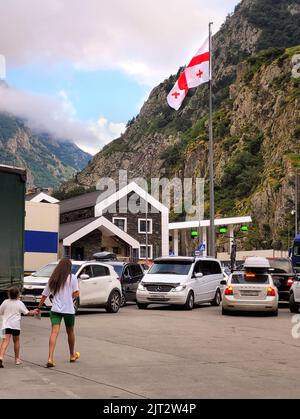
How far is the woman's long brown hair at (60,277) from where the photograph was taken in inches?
448

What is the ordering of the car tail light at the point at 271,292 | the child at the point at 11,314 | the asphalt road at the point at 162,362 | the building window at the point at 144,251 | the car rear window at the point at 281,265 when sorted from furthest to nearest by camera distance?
1. the building window at the point at 144,251
2. the car rear window at the point at 281,265
3. the car tail light at the point at 271,292
4. the child at the point at 11,314
5. the asphalt road at the point at 162,362

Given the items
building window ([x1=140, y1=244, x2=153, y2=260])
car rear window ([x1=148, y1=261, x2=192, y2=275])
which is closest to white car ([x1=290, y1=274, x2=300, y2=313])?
car rear window ([x1=148, y1=261, x2=192, y2=275])

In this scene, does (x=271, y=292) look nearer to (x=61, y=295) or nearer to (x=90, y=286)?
(x=90, y=286)

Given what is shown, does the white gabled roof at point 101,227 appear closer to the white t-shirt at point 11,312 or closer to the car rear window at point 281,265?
the car rear window at point 281,265

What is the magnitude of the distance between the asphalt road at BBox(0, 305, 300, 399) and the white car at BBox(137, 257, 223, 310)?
433 cm

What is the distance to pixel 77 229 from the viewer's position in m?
58.9

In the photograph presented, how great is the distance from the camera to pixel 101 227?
6066 centimetres

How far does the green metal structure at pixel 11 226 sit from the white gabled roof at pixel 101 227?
140 feet

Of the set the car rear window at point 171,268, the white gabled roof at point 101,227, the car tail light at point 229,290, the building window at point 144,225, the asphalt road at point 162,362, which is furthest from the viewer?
the building window at point 144,225

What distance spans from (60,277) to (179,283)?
1381 cm

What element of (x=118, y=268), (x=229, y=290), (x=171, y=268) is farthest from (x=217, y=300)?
(x=229, y=290)

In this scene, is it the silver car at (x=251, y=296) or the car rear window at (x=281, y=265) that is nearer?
the silver car at (x=251, y=296)

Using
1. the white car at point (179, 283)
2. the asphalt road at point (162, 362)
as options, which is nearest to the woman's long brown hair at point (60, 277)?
the asphalt road at point (162, 362)
